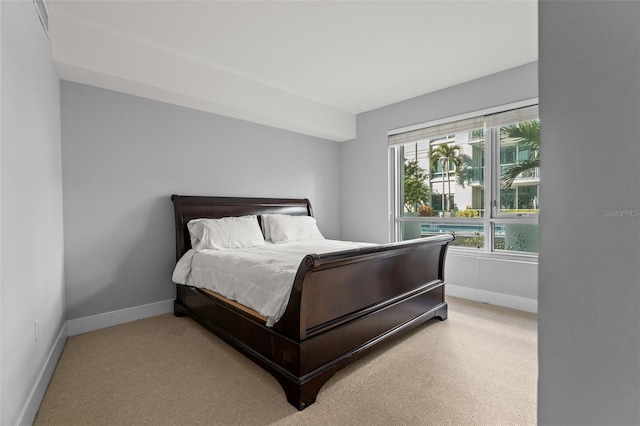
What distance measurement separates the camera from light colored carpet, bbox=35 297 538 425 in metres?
1.62

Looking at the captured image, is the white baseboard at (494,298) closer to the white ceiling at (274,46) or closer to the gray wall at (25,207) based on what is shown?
the white ceiling at (274,46)

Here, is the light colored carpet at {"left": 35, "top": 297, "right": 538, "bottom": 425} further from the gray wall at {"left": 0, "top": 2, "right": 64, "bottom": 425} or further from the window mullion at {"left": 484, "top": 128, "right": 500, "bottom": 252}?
the window mullion at {"left": 484, "top": 128, "right": 500, "bottom": 252}

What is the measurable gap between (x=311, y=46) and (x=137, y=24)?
1.47 meters

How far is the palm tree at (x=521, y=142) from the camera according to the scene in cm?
324

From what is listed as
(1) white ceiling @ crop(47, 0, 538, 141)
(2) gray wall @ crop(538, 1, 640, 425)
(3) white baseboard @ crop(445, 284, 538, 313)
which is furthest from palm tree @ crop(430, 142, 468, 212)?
(2) gray wall @ crop(538, 1, 640, 425)

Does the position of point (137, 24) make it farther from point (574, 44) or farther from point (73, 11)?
point (574, 44)

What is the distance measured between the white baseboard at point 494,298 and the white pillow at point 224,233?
249 centimetres

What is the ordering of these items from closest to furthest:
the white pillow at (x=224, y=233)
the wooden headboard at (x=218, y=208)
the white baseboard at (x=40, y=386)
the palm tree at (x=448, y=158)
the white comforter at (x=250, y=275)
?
the white baseboard at (x=40, y=386) → the white comforter at (x=250, y=275) → the white pillow at (x=224, y=233) → the wooden headboard at (x=218, y=208) → the palm tree at (x=448, y=158)

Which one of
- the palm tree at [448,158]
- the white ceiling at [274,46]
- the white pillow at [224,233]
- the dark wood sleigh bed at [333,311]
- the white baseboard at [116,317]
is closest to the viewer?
the dark wood sleigh bed at [333,311]

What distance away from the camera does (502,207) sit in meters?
3.45

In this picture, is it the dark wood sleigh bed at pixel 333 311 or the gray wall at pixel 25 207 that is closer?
the gray wall at pixel 25 207

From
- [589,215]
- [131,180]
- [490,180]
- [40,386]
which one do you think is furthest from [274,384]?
[490,180]

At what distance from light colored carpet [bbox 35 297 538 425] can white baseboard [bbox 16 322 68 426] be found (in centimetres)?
5

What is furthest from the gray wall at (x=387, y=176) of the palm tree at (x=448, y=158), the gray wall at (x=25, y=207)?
the gray wall at (x=25, y=207)
